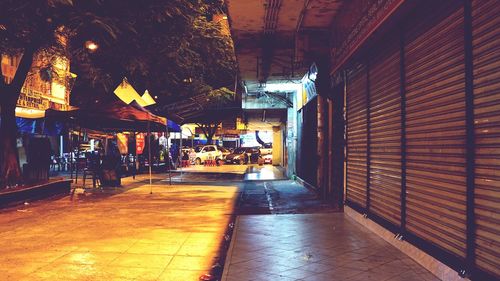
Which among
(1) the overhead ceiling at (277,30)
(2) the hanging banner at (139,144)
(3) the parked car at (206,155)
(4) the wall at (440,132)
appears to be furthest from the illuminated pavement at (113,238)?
(3) the parked car at (206,155)

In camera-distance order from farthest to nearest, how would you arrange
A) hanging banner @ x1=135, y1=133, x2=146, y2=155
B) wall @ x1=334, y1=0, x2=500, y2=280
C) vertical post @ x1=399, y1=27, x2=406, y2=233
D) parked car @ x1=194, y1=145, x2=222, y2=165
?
1. parked car @ x1=194, y1=145, x2=222, y2=165
2. hanging banner @ x1=135, y1=133, x2=146, y2=155
3. vertical post @ x1=399, y1=27, x2=406, y2=233
4. wall @ x1=334, y1=0, x2=500, y2=280

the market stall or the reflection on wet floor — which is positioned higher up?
the market stall

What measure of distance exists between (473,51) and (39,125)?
16.7 m

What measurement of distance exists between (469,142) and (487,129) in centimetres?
33

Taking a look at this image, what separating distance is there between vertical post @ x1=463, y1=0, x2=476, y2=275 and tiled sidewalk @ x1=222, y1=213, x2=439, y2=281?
0.89 metres

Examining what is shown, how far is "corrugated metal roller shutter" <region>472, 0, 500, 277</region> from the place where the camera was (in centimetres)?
393

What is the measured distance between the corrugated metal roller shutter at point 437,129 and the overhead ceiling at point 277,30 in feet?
12.7

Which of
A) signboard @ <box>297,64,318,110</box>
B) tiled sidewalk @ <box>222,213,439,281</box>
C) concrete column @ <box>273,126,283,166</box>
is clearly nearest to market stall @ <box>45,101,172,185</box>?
signboard @ <box>297,64,318,110</box>

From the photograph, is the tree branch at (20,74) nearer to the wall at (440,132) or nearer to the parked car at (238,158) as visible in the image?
the wall at (440,132)

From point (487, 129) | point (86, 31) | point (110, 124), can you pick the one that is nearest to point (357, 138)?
point (487, 129)

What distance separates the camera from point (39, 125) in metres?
17.4

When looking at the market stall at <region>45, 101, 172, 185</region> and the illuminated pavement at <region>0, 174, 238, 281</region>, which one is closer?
the illuminated pavement at <region>0, 174, 238, 281</region>

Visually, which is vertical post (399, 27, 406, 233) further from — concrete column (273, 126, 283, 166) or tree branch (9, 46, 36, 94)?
concrete column (273, 126, 283, 166)

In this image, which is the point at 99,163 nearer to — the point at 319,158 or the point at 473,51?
the point at 319,158
